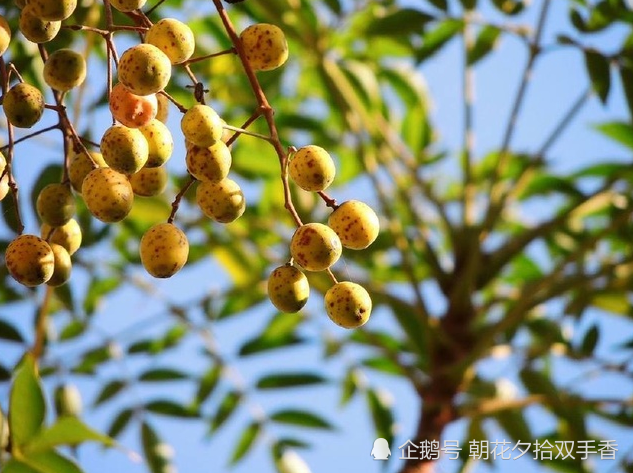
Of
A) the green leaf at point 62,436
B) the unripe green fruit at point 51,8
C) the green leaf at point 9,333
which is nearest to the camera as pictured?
the unripe green fruit at point 51,8

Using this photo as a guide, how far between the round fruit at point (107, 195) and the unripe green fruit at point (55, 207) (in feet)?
0.23

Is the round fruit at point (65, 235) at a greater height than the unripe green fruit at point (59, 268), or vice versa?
the round fruit at point (65, 235)

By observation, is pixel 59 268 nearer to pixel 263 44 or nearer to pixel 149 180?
pixel 149 180

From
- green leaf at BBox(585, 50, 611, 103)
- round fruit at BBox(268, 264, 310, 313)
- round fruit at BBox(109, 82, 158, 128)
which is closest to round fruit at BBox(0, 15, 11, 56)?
round fruit at BBox(109, 82, 158, 128)

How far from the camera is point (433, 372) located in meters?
1.59

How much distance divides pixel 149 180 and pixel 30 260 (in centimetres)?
14

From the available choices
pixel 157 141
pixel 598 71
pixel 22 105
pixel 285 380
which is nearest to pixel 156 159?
pixel 157 141

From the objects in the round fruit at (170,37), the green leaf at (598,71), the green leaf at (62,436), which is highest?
the green leaf at (598,71)

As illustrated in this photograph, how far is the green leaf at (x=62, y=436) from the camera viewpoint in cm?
88

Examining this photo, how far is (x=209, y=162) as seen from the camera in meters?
0.72

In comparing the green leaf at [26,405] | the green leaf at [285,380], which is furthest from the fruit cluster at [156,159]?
the green leaf at [285,380]

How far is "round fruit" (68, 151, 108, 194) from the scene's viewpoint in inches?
32.0

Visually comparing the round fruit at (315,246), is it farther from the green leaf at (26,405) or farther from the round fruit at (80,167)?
the green leaf at (26,405)

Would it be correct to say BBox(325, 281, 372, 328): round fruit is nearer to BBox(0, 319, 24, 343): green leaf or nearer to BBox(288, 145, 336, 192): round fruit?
BBox(288, 145, 336, 192): round fruit
